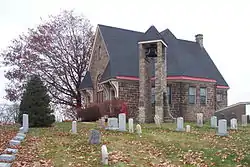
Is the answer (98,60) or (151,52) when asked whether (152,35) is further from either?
(98,60)

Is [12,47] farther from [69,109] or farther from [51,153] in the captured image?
[51,153]

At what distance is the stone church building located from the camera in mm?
27891

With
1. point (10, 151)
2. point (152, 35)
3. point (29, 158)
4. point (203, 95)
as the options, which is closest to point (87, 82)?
point (152, 35)

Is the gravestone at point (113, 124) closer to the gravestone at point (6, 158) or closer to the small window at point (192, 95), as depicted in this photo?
the gravestone at point (6, 158)

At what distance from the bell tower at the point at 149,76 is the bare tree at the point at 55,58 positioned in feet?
37.3

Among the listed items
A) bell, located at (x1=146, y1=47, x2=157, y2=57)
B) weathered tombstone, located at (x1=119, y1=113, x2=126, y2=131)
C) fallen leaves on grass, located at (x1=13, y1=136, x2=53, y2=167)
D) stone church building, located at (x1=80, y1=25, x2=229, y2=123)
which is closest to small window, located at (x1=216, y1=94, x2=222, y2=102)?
stone church building, located at (x1=80, y1=25, x2=229, y2=123)

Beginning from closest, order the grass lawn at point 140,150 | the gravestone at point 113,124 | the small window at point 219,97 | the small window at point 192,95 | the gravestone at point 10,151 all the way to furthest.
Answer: the grass lawn at point 140,150 < the gravestone at point 10,151 < the gravestone at point 113,124 < the small window at point 192,95 < the small window at point 219,97

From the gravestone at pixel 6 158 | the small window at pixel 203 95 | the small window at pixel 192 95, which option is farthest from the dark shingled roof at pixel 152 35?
the gravestone at pixel 6 158

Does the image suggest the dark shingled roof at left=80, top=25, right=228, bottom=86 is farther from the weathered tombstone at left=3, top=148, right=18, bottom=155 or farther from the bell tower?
the weathered tombstone at left=3, top=148, right=18, bottom=155

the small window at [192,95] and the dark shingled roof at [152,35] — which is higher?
the dark shingled roof at [152,35]

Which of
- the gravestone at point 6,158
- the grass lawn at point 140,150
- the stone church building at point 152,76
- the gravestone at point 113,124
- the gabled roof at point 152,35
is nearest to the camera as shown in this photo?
the gravestone at point 6,158

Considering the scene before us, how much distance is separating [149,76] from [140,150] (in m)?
16.0

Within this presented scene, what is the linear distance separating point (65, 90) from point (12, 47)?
7158 mm

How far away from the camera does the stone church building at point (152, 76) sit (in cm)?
2789
